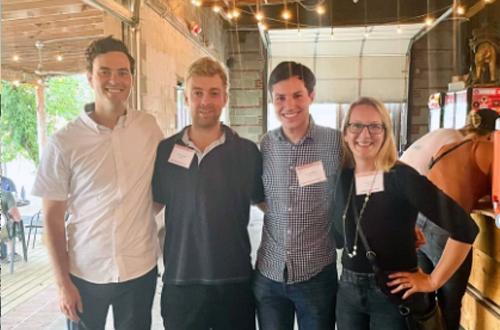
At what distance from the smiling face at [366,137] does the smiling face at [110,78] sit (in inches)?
27.3

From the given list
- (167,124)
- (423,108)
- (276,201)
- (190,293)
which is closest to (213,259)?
(190,293)

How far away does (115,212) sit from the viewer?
1.06m

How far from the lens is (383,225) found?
35.8 inches

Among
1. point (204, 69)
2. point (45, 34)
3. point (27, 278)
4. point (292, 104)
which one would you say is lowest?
point (27, 278)

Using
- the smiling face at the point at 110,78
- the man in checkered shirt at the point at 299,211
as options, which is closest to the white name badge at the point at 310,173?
the man in checkered shirt at the point at 299,211

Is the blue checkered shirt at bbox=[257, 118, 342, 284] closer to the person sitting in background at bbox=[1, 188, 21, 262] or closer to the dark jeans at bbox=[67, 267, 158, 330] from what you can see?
the dark jeans at bbox=[67, 267, 158, 330]

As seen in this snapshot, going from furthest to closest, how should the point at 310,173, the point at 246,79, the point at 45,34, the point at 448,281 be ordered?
the point at 246,79 → the point at 45,34 → the point at 448,281 → the point at 310,173

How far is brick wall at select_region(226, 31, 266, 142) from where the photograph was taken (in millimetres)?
1984

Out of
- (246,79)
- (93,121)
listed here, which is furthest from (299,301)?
(246,79)

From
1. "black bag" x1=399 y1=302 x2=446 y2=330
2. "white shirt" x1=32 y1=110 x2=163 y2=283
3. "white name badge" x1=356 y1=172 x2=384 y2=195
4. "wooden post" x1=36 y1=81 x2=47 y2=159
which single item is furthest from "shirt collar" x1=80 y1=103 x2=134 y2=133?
Answer: "black bag" x1=399 y1=302 x2=446 y2=330

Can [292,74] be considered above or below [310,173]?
above

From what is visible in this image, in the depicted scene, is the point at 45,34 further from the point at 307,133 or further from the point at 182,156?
the point at 307,133

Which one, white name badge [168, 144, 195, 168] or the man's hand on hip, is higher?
white name badge [168, 144, 195, 168]

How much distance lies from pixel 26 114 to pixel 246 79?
1291 millimetres
